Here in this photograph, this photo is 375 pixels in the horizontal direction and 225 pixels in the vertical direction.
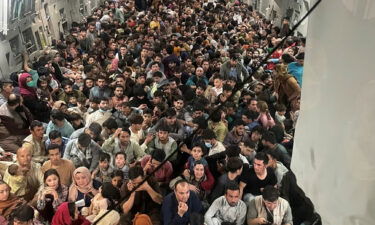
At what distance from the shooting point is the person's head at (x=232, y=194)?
3.22 metres

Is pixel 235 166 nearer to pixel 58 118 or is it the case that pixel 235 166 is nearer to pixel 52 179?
pixel 52 179

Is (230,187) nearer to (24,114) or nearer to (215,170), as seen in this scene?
(215,170)

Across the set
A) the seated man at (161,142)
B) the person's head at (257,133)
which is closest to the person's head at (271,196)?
the person's head at (257,133)

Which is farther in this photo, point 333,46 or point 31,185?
point 31,185

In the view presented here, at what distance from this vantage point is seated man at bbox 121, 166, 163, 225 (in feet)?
11.3

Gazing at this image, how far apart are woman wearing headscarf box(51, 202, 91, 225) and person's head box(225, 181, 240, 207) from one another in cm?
116

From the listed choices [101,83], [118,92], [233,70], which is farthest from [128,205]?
[233,70]

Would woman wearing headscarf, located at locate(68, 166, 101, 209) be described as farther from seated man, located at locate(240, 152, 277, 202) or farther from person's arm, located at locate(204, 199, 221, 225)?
seated man, located at locate(240, 152, 277, 202)

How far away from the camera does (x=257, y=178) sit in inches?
140

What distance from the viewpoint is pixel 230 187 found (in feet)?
10.6

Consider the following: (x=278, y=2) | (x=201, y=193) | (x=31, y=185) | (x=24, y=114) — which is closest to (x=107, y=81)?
(x=24, y=114)

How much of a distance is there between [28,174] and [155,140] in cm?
135

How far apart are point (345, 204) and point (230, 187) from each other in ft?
3.94

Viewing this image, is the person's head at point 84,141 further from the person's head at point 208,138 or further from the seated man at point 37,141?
the person's head at point 208,138
